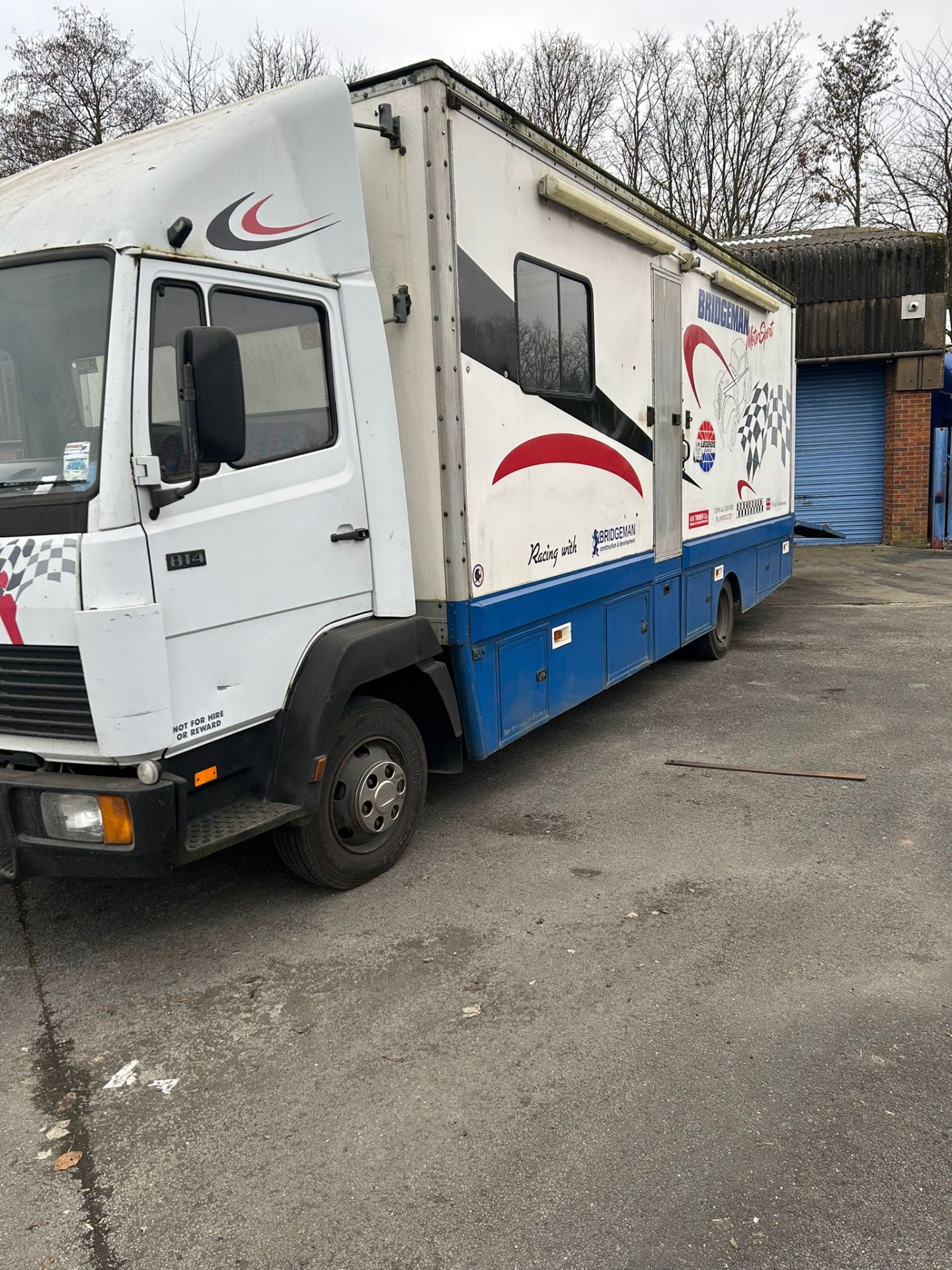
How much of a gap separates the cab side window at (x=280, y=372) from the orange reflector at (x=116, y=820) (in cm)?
128

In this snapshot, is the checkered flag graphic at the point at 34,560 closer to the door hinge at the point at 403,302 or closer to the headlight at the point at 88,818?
the headlight at the point at 88,818

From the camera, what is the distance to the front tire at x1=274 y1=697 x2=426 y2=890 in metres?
4.15

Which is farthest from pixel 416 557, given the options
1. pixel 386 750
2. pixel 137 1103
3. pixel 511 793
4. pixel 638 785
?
pixel 137 1103

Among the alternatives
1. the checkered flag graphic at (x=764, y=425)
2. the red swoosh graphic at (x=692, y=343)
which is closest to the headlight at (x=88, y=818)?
the red swoosh graphic at (x=692, y=343)

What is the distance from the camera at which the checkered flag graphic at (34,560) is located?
10.5 feet

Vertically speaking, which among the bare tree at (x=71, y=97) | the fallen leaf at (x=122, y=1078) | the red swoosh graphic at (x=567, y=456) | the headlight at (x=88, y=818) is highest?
the bare tree at (x=71, y=97)

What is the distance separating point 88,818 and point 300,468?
1.56m

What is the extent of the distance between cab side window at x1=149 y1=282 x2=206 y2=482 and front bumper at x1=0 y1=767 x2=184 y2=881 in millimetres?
1065

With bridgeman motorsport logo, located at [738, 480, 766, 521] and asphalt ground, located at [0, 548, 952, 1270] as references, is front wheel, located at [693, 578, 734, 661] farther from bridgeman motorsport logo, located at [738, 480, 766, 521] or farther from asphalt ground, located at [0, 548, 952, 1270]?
asphalt ground, located at [0, 548, 952, 1270]

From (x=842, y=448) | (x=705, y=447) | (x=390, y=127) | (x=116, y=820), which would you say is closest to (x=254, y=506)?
(x=116, y=820)

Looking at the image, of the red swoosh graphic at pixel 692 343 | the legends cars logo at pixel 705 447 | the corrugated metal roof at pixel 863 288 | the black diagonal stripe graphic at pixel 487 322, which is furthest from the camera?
the corrugated metal roof at pixel 863 288

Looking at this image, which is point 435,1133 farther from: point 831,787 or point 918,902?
point 831,787

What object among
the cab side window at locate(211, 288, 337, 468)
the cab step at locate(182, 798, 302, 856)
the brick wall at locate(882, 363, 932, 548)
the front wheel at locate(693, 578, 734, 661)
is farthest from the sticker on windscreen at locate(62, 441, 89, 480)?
the brick wall at locate(882, 363, 932, 548)

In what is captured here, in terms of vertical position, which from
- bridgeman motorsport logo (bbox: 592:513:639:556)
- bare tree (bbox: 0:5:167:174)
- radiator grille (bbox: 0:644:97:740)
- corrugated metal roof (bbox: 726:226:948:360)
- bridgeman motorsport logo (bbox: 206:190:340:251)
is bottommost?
radiator grille (bbox: 0:644:97:740)
